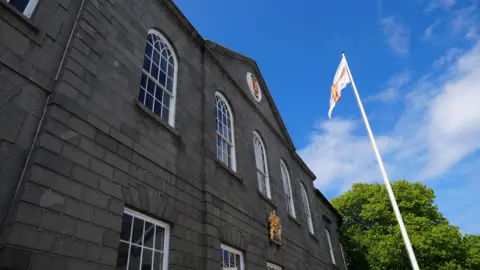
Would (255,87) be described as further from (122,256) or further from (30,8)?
(122,256)

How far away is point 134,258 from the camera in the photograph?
550cm

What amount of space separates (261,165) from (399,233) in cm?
1649

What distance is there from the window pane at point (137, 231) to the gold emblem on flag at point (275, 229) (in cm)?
553

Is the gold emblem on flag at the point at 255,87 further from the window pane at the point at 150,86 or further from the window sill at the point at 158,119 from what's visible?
the window sill at the point at 158,119

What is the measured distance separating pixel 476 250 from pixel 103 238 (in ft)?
87.4

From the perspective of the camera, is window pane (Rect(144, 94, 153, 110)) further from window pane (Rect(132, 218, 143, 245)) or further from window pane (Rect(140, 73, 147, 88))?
window pane (Rect(132, 218, 143, 245))

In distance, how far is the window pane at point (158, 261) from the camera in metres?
5.87

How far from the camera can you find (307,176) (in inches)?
722

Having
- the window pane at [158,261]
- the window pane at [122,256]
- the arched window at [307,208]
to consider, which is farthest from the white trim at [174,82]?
the arched window at [307,208]

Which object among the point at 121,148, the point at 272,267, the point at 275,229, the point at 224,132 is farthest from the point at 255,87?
the point at 121,148

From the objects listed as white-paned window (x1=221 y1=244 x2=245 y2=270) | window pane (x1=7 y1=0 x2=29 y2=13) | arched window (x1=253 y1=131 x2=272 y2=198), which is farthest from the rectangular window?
arched window (x1=253 y1=131 x2=272 y2=198)

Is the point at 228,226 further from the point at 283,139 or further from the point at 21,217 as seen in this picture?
the point at 283,139

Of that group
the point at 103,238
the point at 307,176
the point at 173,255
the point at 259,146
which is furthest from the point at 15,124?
the point at 307,176

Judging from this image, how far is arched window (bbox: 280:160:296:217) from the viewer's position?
556 inches
